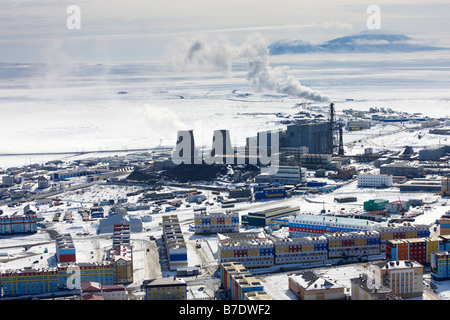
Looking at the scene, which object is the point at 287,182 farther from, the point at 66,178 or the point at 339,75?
the point at 339,75

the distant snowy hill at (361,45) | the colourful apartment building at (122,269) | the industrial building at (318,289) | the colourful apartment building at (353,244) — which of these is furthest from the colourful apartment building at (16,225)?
the distant snowy hill at (361,45)

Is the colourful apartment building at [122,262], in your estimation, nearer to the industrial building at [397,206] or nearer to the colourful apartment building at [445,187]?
the industrial building at [397,206]

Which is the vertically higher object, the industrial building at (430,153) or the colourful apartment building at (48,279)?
the industrial building at (430,153)

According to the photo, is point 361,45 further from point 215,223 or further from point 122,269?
point 122,269

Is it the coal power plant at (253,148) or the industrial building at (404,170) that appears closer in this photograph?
the industrial building at (404,170)
